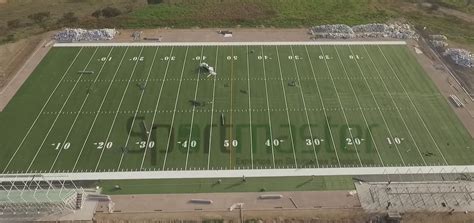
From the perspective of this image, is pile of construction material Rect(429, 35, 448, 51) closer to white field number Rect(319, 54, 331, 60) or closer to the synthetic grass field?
the synthetic grass field

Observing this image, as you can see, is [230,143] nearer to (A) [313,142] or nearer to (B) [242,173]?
(B) [242,173]

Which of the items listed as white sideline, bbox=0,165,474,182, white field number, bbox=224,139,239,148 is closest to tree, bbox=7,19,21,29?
white sideline, bbox=0,165,474,182

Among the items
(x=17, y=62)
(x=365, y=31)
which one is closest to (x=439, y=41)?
(x=365, y=31)

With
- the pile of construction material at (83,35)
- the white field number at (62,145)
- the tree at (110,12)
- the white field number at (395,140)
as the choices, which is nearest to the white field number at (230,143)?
the white field number at (395,140)

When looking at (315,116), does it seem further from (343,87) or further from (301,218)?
(301,218)

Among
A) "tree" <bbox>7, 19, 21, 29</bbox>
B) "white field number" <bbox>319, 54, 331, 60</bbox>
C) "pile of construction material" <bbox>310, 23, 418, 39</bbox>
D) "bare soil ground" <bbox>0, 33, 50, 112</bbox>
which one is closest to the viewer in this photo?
"bare soil ground" <bbox>0, 33, 50, 112</bbox>

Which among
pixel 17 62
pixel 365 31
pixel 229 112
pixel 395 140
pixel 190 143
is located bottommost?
pixel 395 140
